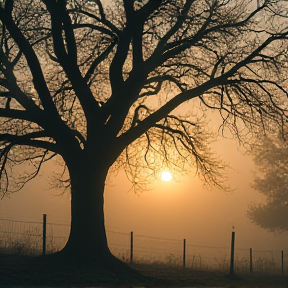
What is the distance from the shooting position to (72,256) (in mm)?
16938

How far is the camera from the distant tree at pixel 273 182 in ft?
160

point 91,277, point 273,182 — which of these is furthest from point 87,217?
point 273,182

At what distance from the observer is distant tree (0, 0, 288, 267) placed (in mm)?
17047

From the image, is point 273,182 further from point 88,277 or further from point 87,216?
point 88,277

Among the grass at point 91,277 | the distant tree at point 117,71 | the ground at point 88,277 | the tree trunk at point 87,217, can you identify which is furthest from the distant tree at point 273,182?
the tree trunk at point 87,217

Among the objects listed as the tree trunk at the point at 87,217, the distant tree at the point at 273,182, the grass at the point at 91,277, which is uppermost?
the distant tree at the point at 273,182

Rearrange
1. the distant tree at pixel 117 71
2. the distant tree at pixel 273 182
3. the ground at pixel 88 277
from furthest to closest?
the distant tree at pixel 273 182, the distant tree at pixel 117 71, the ground at pixel 88 277

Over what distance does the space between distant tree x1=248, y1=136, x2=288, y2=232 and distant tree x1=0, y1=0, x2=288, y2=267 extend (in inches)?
1136

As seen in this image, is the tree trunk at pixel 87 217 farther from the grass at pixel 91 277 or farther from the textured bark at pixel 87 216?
the grass at pixel 91 277

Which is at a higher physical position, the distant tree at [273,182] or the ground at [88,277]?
the distant tree at [273,182]

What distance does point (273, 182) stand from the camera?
49719 millimetres

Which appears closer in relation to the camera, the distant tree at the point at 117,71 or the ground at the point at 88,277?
the ground at the point at 88,277

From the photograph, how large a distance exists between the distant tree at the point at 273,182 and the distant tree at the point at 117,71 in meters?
28.8

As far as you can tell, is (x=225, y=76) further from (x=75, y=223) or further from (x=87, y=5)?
(x=75, y=223)
